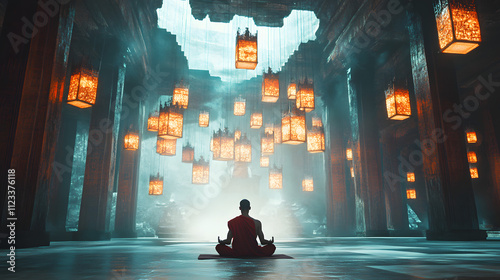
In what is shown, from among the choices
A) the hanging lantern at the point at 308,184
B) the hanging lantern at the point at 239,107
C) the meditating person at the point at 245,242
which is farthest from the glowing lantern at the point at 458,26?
the hanging lantern at the point at 308,184

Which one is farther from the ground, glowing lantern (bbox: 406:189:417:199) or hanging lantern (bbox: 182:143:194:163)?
hanging lantern (bbox: 182:143:194:163)

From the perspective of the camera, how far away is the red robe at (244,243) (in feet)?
12.6

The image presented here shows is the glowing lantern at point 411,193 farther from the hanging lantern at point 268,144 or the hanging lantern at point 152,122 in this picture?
the hanging lantern at point 152,122

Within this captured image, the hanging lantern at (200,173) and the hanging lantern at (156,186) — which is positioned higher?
→ the hanging lantern at (200,173)

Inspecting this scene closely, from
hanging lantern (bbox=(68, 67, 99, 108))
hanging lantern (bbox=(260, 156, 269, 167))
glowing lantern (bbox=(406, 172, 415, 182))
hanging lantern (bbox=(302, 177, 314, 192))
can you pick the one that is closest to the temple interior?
hanging lantern (bbox=(68, 67, 99, 108))

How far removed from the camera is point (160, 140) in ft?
36.9

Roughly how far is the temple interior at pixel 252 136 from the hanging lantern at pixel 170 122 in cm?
6

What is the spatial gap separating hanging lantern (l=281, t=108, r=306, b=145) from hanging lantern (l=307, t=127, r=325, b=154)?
1348mm

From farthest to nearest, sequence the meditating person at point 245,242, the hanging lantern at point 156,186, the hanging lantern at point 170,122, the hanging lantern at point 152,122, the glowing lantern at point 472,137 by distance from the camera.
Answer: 1. the hanging lantern at point 156,186
2. the glowing lantern at point 472,137
3. the hanging lantern at point 152,122
4. the hanging lantern at point 170,122
5. the meditating person at point 245,242

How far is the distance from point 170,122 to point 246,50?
280 cm

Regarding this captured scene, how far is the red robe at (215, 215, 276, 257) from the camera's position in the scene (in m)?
3.84

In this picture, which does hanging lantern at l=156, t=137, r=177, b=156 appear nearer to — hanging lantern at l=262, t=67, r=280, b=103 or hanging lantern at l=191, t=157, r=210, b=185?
hanging lantern at l=191, t=157, r=210, b=185

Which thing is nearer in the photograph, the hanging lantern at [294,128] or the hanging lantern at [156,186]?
the hanging lantern at [294,128]

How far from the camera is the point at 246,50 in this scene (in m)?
7.36
